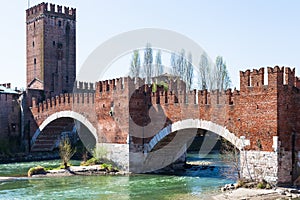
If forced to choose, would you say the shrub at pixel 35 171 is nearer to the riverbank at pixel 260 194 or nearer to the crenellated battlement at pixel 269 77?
the riverbank at pixel 260 194

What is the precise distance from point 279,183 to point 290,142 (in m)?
1.49

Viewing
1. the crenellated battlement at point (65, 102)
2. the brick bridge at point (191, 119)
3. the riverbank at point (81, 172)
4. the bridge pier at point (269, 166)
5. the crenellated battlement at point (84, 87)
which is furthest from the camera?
the crenellated battlement at point (84, 87)

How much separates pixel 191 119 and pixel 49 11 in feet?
72.3

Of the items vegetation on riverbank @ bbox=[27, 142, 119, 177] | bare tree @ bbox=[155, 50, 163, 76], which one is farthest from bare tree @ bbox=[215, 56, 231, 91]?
vegetation on riverbank @ bbox=[27, 142, 119, 177]

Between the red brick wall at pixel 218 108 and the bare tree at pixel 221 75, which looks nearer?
the red brick wall at pixel 218 108

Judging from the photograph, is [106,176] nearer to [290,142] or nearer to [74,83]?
[290,142]

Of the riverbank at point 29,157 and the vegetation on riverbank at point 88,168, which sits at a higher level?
the vegetation on riverbank at point 88,168

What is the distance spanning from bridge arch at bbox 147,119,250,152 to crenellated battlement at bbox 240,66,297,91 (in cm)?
189

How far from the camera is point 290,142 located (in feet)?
53.3

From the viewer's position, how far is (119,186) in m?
18.3

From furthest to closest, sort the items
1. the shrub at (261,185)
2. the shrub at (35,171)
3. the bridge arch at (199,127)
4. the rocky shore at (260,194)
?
the shrub at (35,171), the bridge arch at (199,127), the shrub at (261,185), the rocky shore at (260,194)

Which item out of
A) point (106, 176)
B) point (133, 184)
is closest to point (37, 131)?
point (106, 176)

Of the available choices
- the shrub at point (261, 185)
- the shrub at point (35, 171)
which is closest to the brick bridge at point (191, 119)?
the shrub at point (261, 185)

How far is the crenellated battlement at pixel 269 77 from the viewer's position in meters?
15.8
